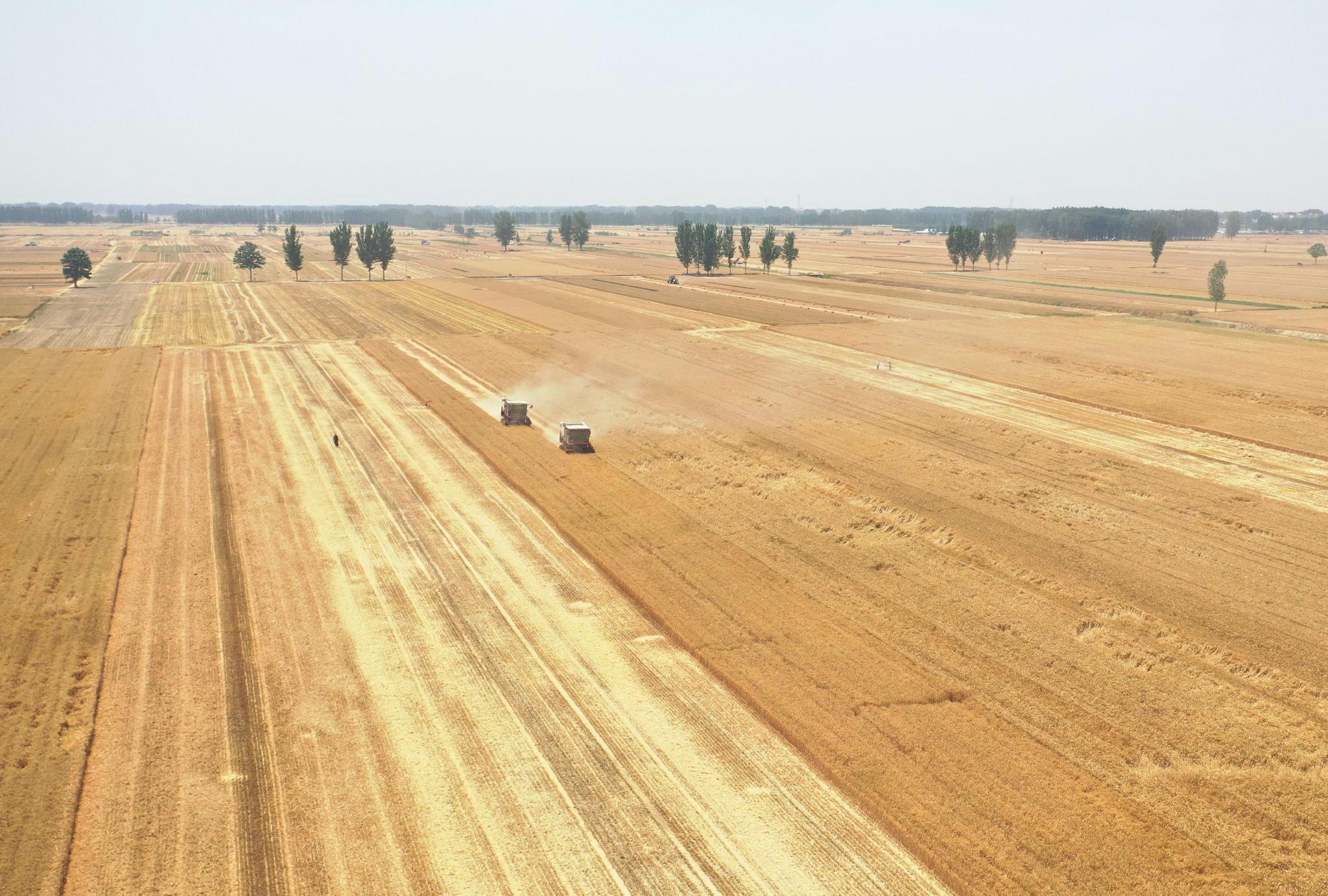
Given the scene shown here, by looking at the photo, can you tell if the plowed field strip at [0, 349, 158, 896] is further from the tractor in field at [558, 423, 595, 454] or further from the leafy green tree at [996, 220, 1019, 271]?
the leafy green tree at [996, 220, 1019, 271]

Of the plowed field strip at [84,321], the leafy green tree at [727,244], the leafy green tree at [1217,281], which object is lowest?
the plowed field strip at [84,321]

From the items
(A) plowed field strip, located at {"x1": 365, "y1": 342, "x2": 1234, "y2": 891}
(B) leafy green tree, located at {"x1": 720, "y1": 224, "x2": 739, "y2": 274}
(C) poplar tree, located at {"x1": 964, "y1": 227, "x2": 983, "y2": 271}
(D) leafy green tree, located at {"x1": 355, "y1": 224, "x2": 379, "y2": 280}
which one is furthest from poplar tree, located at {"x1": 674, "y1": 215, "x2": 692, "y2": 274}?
(A) plowed field strip, located at {"x1": 365, "y1": 342, "x2": 1234, "y2": 891}

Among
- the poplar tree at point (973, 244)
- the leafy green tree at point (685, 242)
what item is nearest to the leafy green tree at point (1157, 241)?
the poplar tree at point (973, 244)

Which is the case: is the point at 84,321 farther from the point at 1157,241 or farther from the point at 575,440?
the point at 1157,241

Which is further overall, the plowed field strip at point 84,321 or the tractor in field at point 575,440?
the plowed field strip at point 84,321

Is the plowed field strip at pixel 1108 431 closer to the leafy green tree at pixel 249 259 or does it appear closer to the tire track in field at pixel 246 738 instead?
the tire track in field at pixel 246 738
